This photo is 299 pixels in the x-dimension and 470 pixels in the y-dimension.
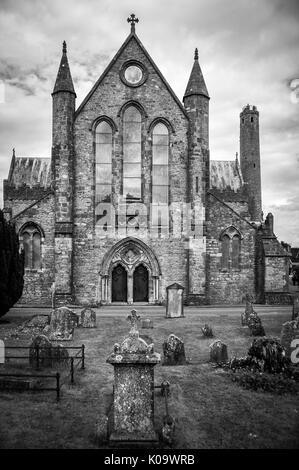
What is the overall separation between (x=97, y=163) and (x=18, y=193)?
36.4 feet

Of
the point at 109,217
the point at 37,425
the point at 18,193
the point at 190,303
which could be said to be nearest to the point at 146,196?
the point at 109,217

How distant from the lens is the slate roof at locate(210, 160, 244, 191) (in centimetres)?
3644

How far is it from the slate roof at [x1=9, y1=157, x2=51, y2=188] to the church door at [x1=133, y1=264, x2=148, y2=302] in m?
13.7

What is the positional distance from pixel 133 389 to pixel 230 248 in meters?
18.6

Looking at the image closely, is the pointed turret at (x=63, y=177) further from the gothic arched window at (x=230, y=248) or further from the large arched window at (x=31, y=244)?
the gothic arched window at (x=230, y=248)

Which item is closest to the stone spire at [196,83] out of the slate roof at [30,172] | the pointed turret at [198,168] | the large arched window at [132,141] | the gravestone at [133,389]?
the pointed turret at [198,168]

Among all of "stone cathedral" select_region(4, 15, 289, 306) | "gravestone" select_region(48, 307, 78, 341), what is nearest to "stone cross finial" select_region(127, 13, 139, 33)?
"stone cathedral" select_region(4, 15, 289, 306)

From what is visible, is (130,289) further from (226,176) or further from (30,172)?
(226,176)

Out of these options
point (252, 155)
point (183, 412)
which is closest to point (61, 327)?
point (183, 412)

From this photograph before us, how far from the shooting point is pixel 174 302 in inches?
724

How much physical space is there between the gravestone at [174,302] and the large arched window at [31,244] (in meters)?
9.06

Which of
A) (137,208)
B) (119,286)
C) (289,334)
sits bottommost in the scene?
(289,334)

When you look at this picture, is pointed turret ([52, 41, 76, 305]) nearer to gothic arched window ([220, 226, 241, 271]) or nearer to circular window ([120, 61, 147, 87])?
circular window ([120, 61, 147, 87])
